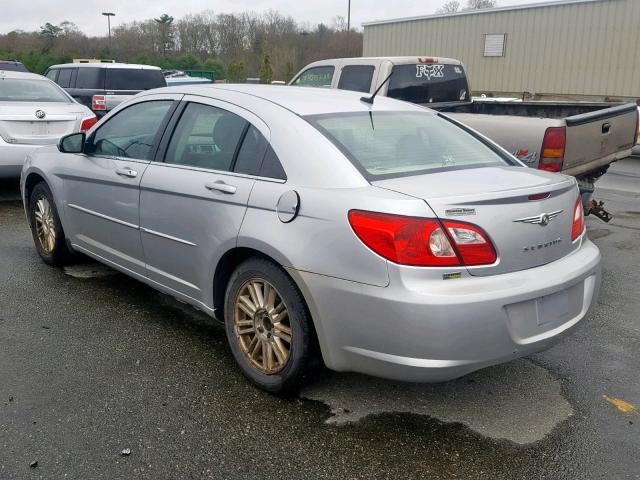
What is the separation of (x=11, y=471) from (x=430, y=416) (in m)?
1.89

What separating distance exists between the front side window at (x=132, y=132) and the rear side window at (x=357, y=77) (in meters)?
4.13

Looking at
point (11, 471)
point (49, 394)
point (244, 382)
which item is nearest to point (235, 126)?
point (244, 382)

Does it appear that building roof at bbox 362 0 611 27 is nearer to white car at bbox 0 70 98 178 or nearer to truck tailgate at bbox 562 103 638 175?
truck tailgate at bbox 562 103 638 175

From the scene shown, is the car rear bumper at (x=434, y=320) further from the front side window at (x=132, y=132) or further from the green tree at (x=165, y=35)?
the green tree at (x=165, y=35)

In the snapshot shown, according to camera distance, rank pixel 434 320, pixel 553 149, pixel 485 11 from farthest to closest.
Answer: pixel 485 11 → pixel 553 149 → pixel 434 320

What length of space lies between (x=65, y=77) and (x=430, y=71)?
9.03 meters

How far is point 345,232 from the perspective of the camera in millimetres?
2777

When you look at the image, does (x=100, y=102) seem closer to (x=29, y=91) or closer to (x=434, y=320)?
(x=29, y=91)

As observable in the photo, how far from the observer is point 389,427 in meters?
3.01

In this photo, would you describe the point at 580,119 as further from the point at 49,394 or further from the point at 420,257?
the point at 49,394

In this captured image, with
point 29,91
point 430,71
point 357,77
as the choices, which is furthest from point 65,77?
point 430,71

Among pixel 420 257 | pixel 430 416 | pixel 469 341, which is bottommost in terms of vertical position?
pixel 430 416

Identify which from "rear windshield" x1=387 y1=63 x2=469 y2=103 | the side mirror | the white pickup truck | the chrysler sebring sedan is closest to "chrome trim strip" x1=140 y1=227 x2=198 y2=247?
the chrysler sebring sedan

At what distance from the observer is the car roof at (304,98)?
3.51 metres
